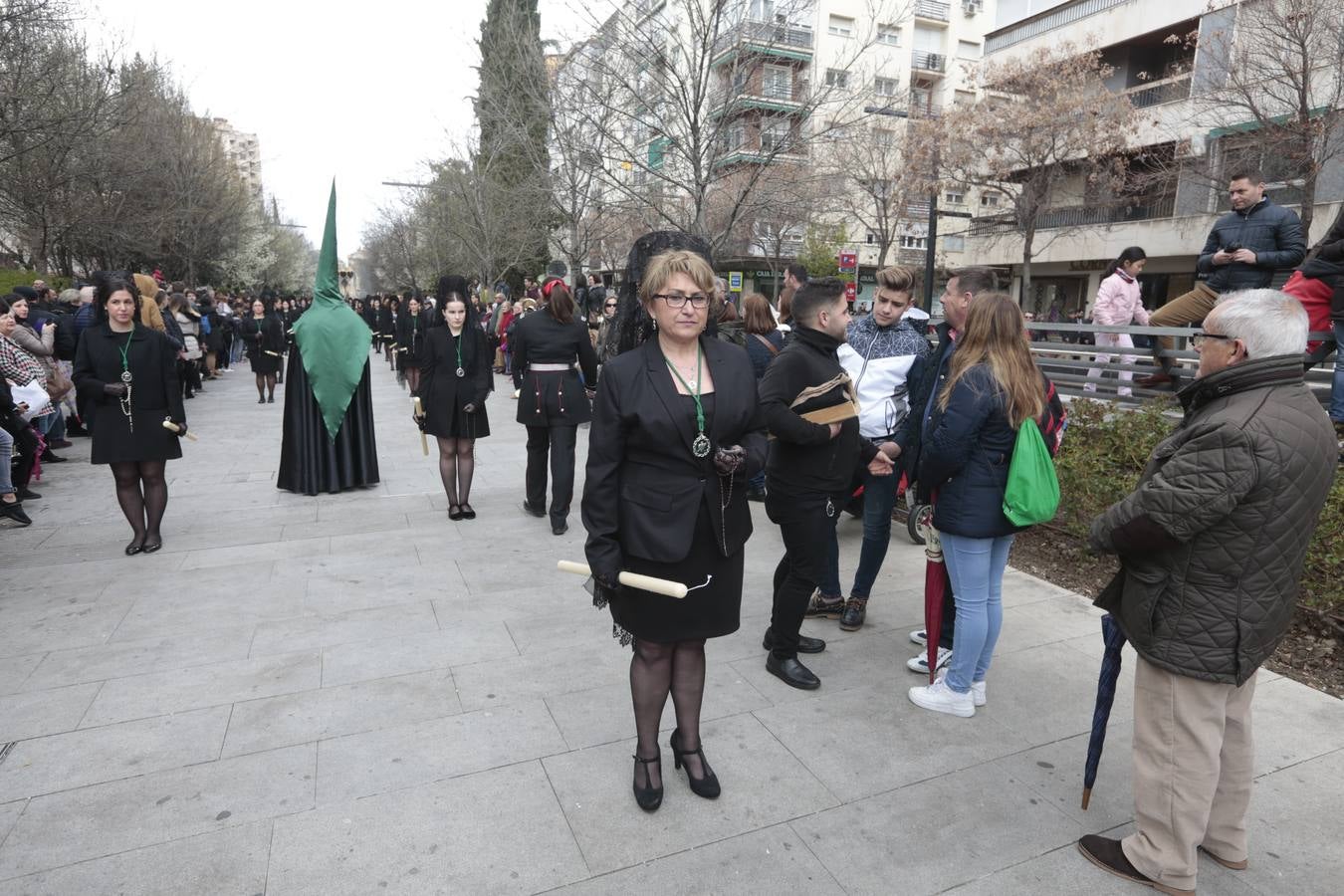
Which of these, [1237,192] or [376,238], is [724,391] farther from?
[376,238]

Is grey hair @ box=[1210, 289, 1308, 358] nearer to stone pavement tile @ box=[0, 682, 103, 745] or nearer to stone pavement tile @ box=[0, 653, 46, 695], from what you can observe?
stone pavement tile @ box=[0, 682, 103, 745]

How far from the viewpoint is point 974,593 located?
11.1 ft

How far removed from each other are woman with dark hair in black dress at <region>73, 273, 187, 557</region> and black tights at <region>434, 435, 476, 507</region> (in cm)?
193

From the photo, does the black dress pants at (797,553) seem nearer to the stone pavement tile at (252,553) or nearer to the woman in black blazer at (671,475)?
the woman in black blazer at (671,475)

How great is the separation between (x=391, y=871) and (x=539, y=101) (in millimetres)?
11656

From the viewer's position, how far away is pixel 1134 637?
2.47 meters

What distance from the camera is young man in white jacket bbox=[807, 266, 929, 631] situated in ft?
14.2

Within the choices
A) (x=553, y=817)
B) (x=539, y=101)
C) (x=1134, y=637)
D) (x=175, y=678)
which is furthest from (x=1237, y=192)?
(x=539, y=101)

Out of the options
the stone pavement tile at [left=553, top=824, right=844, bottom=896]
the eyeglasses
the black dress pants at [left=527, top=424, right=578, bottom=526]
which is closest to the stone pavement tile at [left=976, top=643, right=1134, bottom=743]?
the stone pavement tile at [left=553, top=824, right=844, bottom=896]

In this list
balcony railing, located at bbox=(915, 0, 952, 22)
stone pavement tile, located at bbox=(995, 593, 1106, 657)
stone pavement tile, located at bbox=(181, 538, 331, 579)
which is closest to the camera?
stone pavement tile, located at bbox=(995, 593, 1106, 657)

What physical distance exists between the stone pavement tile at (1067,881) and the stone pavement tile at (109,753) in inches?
115

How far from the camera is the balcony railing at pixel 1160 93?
81.8 ft

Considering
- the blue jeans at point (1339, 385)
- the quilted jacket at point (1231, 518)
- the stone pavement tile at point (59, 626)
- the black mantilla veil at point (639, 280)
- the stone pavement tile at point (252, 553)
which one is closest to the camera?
the quilted jacket at point (1231, 518)

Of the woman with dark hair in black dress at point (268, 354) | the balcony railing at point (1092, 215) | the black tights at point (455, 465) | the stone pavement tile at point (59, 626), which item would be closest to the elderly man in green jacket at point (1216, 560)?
the stone pavement tile at point (59, 626)
